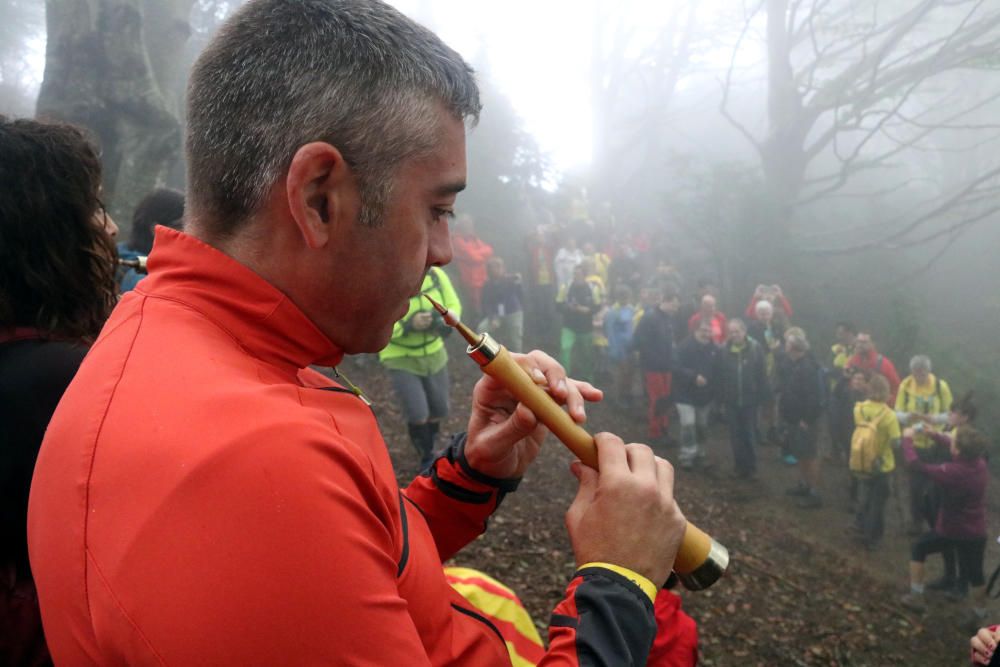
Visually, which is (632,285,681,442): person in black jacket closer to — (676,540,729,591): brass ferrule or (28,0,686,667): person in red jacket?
(676,540,729,591): brass ferrule

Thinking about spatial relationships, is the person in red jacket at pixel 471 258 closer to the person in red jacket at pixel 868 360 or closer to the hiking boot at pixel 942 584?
the person in red jacket at pixel 868 360

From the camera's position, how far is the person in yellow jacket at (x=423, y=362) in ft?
19.4

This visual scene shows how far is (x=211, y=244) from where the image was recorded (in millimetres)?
1221

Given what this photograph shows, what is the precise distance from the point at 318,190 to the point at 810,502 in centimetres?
923

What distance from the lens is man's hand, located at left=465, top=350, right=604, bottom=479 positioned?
181 centimetres

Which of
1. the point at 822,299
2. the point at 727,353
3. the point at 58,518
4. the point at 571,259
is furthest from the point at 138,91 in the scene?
the point at 822,299

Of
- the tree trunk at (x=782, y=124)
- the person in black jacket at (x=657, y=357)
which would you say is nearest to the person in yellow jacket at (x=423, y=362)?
the person in black jacket at (x=657, y=357)

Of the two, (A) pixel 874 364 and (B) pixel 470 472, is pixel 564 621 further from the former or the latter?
(A) pixel 874 364

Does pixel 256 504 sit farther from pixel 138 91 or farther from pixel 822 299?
→ pixel 822 299

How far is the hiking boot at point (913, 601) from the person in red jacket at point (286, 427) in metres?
6.70

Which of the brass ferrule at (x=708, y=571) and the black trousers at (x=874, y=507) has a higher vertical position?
the brass ferrule at (x=708, y=571)

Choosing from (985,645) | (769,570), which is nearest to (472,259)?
(769,570)

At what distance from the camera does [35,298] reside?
1.85 m

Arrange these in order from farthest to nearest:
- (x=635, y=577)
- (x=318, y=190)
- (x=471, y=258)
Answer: (x=471, y=258)
(x=635, y=577)
(x=318, y=190)
